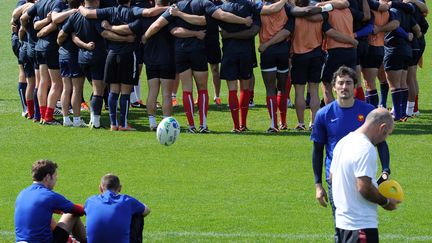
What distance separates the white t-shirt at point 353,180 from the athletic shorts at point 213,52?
10.7 meters

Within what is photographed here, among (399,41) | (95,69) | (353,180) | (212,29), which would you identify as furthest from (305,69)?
(353,180)

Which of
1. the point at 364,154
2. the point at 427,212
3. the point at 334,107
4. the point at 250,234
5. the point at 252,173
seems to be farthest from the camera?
the point at 252,173

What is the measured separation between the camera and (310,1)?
1756cm

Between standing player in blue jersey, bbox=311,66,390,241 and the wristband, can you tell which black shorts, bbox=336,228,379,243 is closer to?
standing player in blue jersey, bbox=311,66,390,241

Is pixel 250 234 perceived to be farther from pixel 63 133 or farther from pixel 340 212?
pixel 63 133

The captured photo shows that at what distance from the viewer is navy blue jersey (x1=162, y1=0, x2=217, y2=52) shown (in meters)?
17.2

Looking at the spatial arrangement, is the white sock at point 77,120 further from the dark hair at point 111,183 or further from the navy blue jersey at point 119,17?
the dark hair at point 111,183

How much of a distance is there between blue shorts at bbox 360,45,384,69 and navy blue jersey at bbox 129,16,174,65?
11.2 ft

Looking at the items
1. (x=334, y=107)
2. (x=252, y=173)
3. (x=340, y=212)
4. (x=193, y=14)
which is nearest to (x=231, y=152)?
(x=252, y=173)

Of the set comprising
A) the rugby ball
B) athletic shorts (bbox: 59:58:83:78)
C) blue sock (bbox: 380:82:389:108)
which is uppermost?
athletic shorts (bbox: 59:58:83:78)

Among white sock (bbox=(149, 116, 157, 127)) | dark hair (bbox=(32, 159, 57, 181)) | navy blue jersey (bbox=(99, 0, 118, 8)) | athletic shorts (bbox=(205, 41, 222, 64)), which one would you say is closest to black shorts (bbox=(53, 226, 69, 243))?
dark hair (bbox=(32, 159, 57, 181))

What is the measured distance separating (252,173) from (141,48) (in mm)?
4960

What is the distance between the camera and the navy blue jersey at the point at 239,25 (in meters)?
17.2

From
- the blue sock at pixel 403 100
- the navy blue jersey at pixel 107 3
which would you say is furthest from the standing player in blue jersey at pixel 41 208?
the blue sock at pixel 403 100
